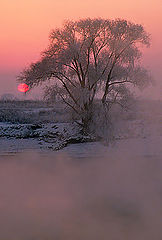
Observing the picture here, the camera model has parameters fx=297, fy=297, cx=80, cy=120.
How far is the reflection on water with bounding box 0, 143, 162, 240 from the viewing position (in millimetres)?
6703

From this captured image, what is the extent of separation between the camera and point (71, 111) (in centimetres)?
1947

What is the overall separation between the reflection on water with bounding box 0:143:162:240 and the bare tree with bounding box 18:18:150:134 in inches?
233

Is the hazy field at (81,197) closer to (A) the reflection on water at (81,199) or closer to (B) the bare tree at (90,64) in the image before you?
(A) the reflection on water at (81,199)

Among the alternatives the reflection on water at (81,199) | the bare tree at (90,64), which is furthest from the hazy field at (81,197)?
the bare tree at (90,64)

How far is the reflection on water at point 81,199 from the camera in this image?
22.0 ft

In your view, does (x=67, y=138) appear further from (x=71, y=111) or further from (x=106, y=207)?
(x=106, y=207)

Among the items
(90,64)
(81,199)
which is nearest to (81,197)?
(81,199)

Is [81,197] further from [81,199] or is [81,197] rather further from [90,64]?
[90,64]

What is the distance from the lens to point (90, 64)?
19891 mm

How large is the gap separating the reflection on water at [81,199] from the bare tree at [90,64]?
5912 mm

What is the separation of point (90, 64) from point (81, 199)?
12794 millimetres

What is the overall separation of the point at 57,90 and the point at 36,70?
1826 mm

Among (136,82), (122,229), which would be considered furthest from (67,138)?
(122,229)

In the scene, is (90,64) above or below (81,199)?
above
